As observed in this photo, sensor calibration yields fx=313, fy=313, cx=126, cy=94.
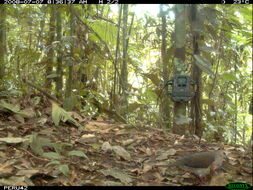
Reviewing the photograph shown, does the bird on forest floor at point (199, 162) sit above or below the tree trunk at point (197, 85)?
below

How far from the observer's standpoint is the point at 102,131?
2.85 m

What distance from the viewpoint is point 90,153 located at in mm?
2178

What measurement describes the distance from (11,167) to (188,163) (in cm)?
103

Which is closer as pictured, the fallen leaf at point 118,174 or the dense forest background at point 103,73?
the fallen leaf at point 118,174

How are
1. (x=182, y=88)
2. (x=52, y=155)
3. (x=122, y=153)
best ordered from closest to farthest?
(x=52, y=155)
(x=122, y=153)
(x=182, y=88)

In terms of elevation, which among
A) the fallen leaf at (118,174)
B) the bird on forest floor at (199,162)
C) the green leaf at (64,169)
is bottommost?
the fallen leaf at (118,174)

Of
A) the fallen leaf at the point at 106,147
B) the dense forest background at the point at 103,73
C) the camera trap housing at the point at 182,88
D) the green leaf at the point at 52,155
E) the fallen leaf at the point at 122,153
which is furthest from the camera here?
the dense forest background at the point at 103,73

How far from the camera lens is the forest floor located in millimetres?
1665

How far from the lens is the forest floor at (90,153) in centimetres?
167

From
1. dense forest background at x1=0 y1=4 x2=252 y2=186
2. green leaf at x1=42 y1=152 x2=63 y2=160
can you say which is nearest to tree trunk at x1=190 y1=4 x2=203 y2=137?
dense forest background at x1=0 y1=4 x2=252 y2=186

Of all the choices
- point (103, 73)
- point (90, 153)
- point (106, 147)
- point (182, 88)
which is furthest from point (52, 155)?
point (103, 73)

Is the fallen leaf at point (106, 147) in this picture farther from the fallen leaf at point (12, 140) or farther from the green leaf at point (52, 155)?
the fallen leaf at point (12, 140)

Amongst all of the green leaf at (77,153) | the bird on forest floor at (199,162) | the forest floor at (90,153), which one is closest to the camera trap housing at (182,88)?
the forest floor at (90,153)

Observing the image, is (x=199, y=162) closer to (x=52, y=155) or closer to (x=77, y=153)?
(x=77, y=153)
